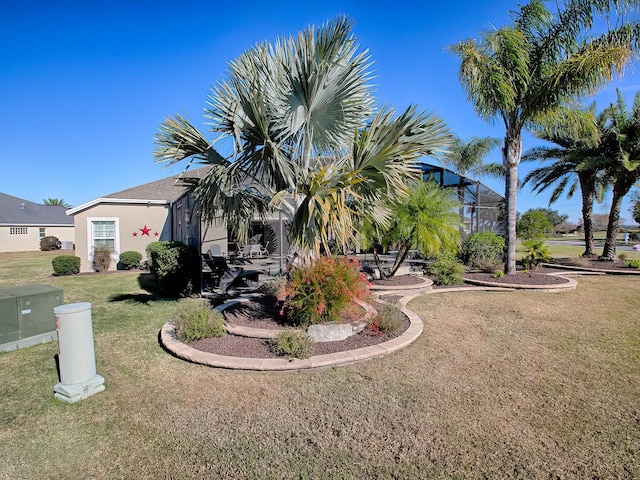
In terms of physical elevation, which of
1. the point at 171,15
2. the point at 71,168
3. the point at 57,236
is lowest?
the point at 57,236

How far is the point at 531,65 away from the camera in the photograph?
11.1 m

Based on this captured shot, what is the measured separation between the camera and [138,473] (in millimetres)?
2688

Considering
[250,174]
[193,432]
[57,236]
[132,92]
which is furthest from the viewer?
[57,236]

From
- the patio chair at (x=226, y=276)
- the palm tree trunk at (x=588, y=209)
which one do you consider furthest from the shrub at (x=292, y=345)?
the palm tree trunk at (x=588, y=209)

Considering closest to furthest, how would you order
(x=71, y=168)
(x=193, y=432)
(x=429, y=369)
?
(x=193, y=432) < (x=429, y=369) < (x=71, y=168)

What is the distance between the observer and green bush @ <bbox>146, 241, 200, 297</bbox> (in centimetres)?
927

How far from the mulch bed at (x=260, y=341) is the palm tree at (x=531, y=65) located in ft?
26.7

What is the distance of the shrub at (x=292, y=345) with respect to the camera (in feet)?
15.9

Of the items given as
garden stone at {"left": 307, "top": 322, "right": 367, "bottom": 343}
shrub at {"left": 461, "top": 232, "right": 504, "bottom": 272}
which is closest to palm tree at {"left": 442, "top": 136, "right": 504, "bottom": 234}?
shrub at {"left": 461, "top": 232, "right": 504, "bottom": 272}

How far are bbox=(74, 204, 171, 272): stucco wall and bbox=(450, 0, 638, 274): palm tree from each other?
48.7 ft

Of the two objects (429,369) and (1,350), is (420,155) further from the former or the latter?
(1,350)

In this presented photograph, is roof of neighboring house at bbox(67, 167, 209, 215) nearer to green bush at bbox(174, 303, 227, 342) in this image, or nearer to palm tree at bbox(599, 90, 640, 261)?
green bush at bbox(174, 303, 227, 342)

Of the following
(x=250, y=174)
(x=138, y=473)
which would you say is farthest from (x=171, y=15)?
(x=138, y=473)

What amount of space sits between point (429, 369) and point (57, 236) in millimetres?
40141
